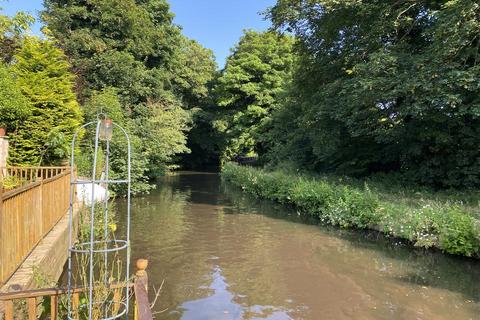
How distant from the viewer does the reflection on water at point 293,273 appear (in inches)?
235

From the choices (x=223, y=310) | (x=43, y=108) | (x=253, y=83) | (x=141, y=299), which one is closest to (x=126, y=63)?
(x=43, y=108)

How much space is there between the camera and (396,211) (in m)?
10.2

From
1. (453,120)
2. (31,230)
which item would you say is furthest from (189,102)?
(31,230)

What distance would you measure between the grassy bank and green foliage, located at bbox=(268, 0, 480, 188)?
1.98 metres

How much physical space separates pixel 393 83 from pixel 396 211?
373 cm

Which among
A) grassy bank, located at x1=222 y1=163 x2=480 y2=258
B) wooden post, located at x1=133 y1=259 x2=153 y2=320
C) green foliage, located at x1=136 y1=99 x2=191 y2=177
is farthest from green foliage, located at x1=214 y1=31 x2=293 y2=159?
wooden post, located at x1=133 y1=259 x2=153 y2=320

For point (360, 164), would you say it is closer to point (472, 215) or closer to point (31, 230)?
point (472, 215)

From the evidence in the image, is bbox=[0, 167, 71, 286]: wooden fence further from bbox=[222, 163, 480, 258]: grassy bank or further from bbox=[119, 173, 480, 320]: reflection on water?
bbox=[222, 163, 480, 258]: grassy bank

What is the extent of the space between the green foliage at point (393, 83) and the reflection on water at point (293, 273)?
4307mm

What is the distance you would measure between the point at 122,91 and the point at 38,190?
16.2 m

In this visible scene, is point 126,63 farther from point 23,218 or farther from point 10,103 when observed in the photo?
point 23,218

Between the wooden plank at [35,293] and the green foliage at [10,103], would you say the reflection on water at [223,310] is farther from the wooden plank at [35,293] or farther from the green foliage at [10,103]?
the green foliage at [10,103]

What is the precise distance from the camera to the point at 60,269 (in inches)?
265

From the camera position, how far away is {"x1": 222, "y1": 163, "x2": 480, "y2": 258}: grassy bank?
27.7ft
